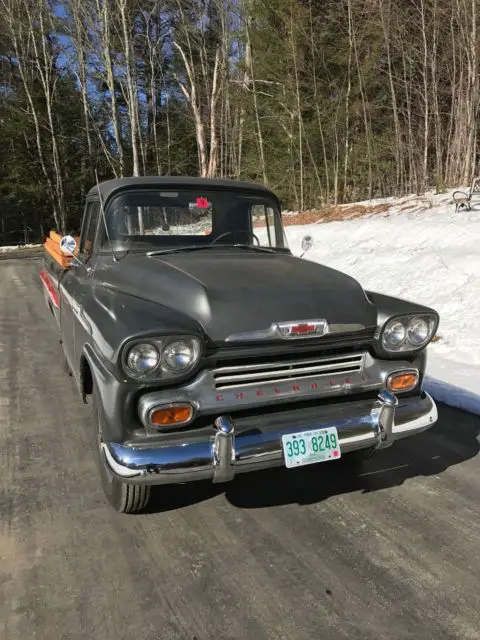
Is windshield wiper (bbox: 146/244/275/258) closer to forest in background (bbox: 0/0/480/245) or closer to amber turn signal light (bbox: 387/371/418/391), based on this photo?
amber turn signal light (bbox: 387/371/418/391)

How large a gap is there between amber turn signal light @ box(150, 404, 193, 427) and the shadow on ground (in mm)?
774

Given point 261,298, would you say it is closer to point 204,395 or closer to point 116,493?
point 204,395

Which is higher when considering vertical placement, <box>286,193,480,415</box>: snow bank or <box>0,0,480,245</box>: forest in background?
<box>0,0,480,245</box>: forest in background

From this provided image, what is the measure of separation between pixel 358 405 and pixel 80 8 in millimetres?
25456

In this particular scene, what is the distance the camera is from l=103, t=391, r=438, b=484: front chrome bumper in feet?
7.87

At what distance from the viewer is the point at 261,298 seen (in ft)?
9.06

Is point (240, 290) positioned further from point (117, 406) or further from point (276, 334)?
point (117, 406)

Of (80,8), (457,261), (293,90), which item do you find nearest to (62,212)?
(80,8)

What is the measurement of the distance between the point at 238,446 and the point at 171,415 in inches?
13.8

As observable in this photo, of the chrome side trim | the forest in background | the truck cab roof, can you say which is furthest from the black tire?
the forest in background

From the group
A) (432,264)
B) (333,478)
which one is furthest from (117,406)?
(432,264)

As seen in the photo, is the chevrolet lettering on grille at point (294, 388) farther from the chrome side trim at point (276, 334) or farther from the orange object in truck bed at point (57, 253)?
the orange object in truck bed at point (57, 253)

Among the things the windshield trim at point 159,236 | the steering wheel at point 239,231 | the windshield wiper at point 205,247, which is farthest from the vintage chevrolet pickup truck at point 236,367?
the steering wheel at point 239,231

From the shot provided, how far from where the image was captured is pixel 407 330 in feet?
9.79
